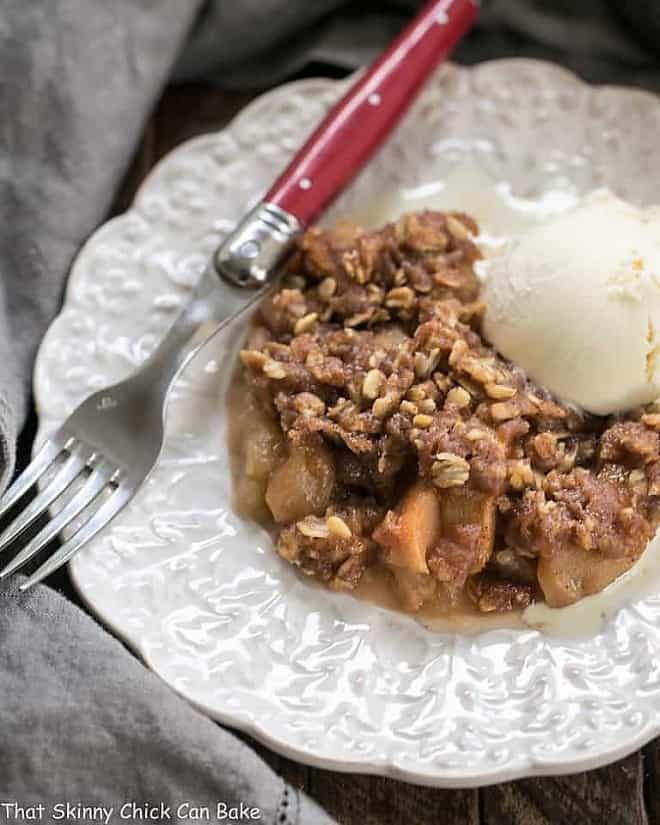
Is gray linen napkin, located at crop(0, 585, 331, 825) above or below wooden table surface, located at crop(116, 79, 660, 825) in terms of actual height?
above

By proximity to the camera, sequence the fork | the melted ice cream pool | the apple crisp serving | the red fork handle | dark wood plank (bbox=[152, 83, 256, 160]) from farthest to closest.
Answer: dark wood plank (bbox=[152, 83, 256, 160])
the melted ice cream pool
the red fork handle
the fork
the apple crisp serving

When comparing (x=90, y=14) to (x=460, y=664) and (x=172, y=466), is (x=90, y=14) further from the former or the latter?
(x=460, y=664)

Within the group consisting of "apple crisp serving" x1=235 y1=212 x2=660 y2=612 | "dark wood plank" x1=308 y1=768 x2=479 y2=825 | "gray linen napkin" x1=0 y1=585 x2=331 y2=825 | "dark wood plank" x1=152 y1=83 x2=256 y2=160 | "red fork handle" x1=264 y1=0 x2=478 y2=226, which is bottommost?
"dark wood plank" x1=308 y1=768 x2=479 y2=825

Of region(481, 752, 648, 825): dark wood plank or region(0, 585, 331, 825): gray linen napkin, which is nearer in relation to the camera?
region(0, 585, 331, 825): gray linen napkin

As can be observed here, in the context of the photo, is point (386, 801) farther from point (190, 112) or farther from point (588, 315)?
point (190, 112)

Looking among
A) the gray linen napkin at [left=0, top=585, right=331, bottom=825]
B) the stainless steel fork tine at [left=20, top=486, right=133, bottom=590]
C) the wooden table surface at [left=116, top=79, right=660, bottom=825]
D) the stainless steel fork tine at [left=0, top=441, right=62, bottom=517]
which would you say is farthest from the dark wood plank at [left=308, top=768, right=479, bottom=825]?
the stainless steel fork tine at [left=0, top=441, right=62, bottom=517]

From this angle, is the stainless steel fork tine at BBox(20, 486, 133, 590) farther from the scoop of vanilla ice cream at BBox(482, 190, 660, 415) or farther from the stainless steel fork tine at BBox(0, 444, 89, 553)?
the scoop of vanilla ice cream at BBox(482, 190, 660, 415)

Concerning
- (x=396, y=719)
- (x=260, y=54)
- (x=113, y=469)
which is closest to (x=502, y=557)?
(x=396, y=719)
